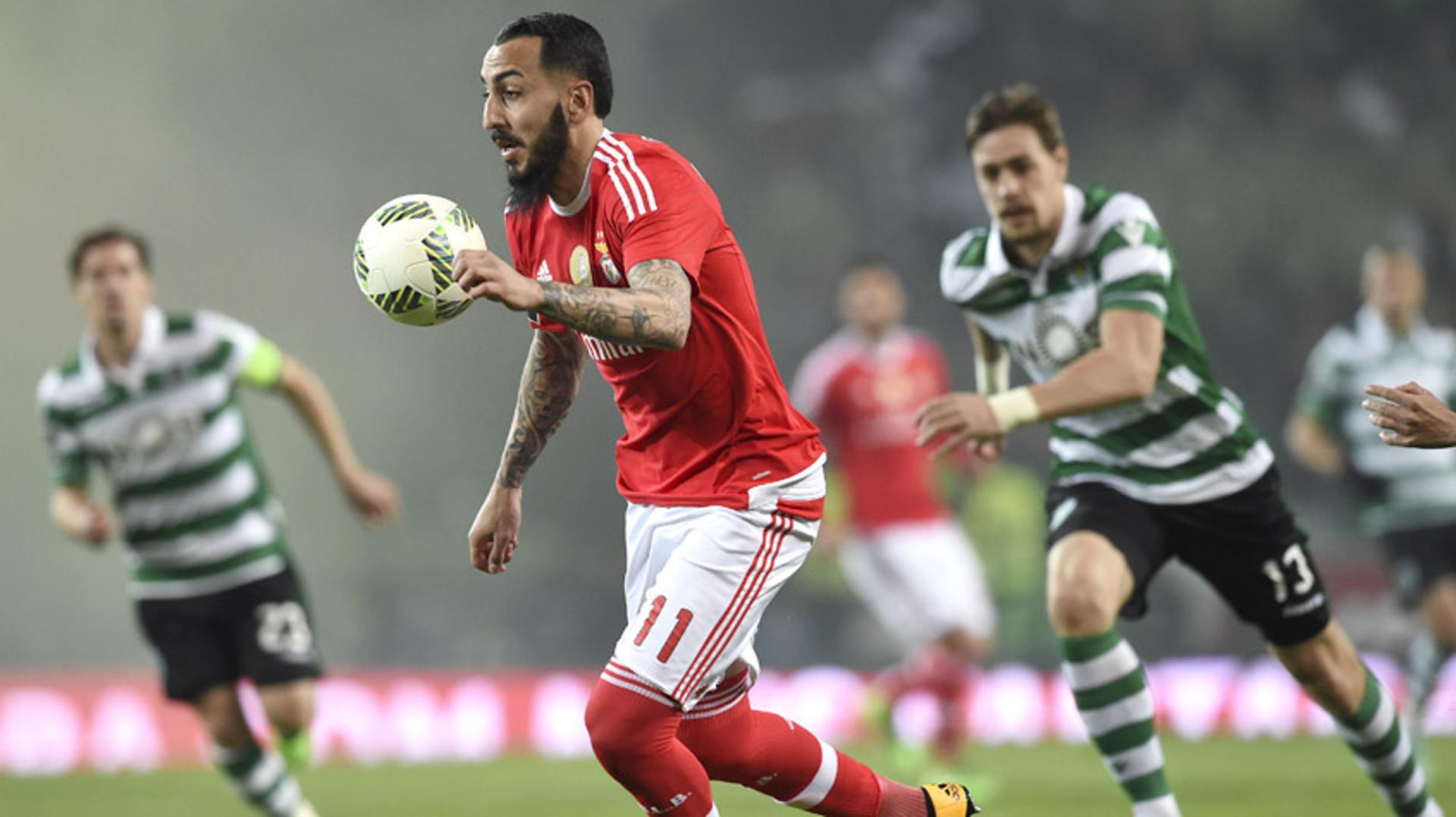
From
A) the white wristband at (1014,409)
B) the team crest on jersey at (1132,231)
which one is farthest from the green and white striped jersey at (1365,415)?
the white wristband at (1014,409)

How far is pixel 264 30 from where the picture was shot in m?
18.1

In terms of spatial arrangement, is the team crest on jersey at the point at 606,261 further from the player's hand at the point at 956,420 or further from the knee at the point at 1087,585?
the knee at the point at 1087,585

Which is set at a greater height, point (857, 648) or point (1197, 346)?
point (1197, 346)

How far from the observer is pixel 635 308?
3.26 m

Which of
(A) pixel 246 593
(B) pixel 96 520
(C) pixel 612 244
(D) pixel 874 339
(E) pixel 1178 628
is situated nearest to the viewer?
(C) pixel 612 244

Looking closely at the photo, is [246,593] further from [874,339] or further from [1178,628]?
[1178,628]

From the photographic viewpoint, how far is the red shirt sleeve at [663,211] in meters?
3.49

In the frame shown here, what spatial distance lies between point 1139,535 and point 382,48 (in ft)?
49.4

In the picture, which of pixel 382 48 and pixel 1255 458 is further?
pixel 382 48

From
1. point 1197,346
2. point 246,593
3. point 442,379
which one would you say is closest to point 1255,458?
point 1197,346

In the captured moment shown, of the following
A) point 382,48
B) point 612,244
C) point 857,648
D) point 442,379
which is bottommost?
point 857,648

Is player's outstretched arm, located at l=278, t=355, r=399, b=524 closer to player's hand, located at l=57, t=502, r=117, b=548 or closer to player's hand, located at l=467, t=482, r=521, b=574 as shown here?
player's hand, located at l=57, t=502, r=117, b=548

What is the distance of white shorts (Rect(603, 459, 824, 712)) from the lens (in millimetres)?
3666

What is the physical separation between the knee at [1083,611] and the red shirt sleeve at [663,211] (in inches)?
59.3
